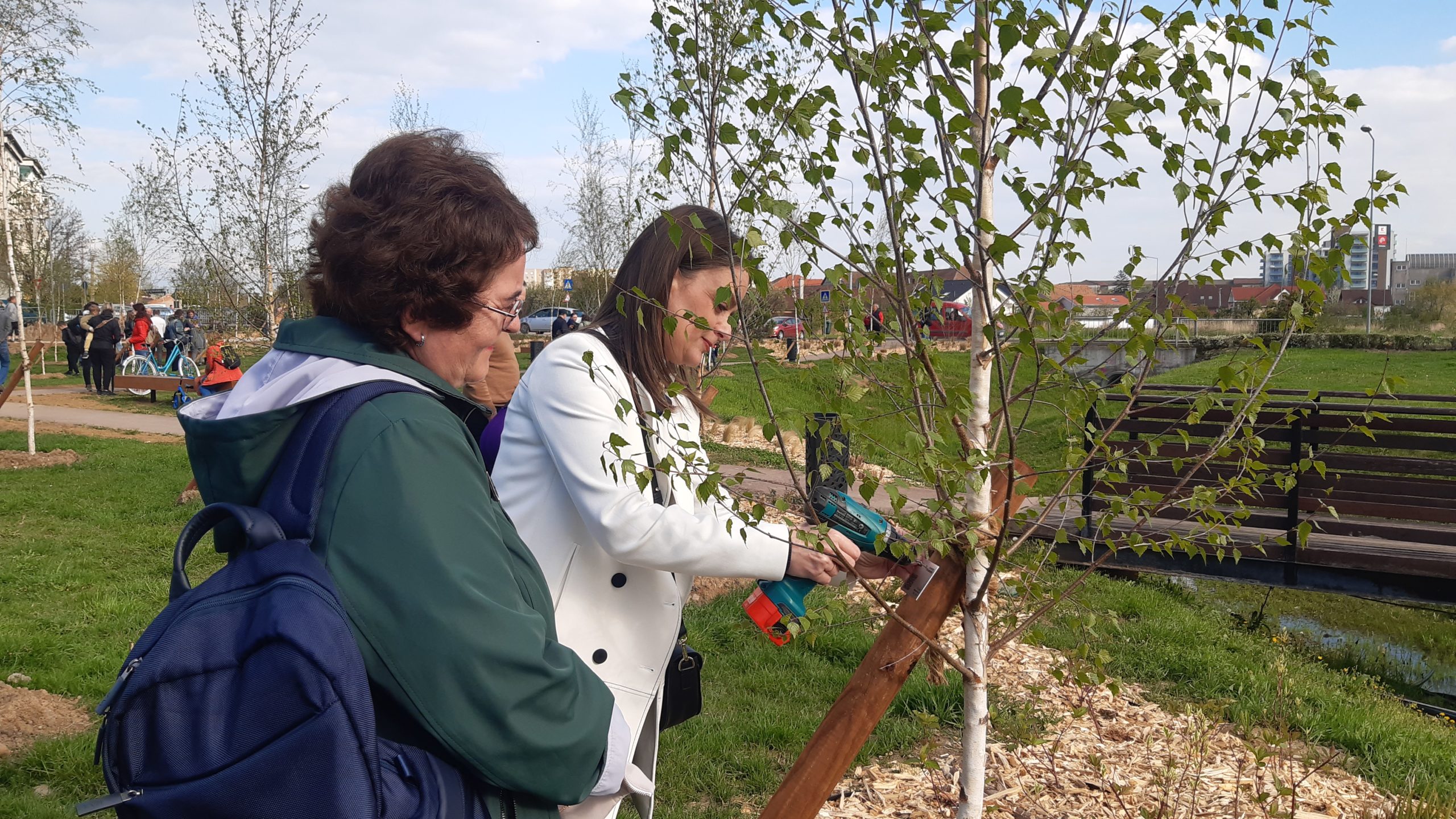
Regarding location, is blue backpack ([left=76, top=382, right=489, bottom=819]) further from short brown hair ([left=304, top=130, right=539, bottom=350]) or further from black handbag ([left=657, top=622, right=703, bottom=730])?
black handbag ([left=657, top=622, right=703, bottom=730])

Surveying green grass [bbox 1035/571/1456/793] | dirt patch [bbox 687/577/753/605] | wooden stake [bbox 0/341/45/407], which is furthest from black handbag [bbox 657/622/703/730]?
wooden stake [bbox 0/341/45/407]

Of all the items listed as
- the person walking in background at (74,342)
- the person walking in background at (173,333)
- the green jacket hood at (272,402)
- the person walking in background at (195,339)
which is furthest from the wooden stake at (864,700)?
the person walking in background at (74,342)

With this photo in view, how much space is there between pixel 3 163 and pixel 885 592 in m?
13.7

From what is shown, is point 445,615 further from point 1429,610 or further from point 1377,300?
point 1377,300

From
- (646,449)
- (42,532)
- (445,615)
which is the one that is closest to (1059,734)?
(646,449)

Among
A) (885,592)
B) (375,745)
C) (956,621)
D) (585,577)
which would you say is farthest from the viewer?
(956,621)

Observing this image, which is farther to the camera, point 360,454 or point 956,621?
point 956,621

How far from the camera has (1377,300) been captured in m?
75.4

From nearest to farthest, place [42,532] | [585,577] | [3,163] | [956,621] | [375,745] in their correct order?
1. [375,745]
2. [585,577]
3. [956,621]
4. [42,532]
5. [3,163]

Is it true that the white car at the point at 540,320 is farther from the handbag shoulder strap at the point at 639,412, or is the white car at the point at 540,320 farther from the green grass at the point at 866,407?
the handbag shoulder strap at the point at 639,412

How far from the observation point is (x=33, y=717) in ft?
13.9

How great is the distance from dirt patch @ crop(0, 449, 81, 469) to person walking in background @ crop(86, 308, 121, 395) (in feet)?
24.3

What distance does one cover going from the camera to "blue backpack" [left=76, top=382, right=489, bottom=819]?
3.97ft

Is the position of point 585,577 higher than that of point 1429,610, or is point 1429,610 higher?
point 585,577
